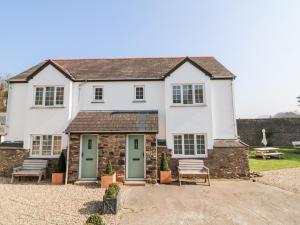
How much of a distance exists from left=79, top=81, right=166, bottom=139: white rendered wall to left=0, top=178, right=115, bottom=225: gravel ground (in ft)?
19.6

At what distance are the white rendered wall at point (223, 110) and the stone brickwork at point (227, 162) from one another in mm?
1439

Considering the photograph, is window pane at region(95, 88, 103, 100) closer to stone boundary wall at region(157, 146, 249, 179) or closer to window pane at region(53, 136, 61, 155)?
window pane at region(53, 136, 61, 155)

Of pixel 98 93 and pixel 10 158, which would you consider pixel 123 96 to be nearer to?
pixel 98 93

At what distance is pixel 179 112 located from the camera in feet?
51.9

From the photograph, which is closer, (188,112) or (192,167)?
(192,167)

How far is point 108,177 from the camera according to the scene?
12.9 metres

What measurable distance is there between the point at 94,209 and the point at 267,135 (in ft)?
93.5

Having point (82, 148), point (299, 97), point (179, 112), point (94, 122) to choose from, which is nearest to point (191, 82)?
point (179, 112)


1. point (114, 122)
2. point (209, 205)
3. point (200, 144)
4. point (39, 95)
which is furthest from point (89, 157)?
point (209, 205)

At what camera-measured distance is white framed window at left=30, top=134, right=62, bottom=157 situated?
15828 millimetres

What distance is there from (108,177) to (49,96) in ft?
25.4

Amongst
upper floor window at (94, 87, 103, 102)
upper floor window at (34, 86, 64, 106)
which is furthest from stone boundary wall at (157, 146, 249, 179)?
upper floor window at (34, 86, 64, 106)

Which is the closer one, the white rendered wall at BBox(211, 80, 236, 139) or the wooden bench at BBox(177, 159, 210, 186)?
the wooden bench at BBox(177, 159, 210, 186)

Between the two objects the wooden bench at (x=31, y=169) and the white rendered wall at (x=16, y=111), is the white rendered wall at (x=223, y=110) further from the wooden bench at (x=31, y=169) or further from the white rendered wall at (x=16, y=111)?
the white rendered wall at (x=16, y=111)
